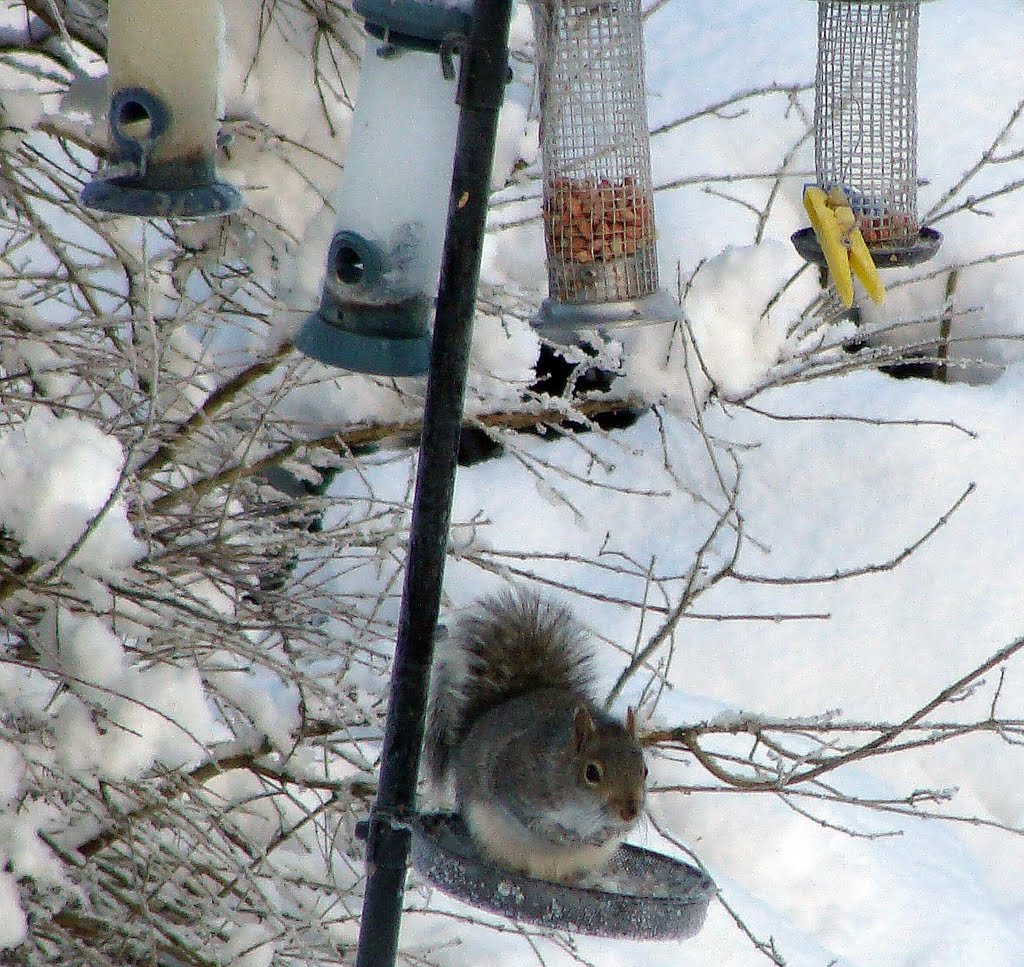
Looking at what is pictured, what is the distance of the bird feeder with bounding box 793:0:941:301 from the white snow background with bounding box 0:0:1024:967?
0.35 m

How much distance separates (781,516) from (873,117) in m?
3.00

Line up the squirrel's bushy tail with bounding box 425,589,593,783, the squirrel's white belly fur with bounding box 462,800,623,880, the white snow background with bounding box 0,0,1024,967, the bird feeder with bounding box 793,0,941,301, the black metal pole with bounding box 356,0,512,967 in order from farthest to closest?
the white snow background with bounding box 0,0,1024,967, the bird feeder with bounding box 793,0,941,301, the squirrel's bushy tail with bounding box 425,589,593,783, the squirrel's white belly fur with bounding box 462,800,623,880, the black metal pole with bounding box 356,0,512,967

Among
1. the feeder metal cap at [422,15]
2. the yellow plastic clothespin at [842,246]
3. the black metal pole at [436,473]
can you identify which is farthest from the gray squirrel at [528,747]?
the feeder metal cap at [422,15]

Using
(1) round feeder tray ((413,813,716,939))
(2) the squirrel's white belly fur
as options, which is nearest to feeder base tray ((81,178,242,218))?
(1) round feeder tray ((413,813,716,939))

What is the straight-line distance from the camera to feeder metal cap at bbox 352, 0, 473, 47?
3.98ft

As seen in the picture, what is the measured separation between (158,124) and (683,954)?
7.97 feet

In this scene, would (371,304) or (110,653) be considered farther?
(110,653)

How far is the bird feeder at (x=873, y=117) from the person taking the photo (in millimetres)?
2236

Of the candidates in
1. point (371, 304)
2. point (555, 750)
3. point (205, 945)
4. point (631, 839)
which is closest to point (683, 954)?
point (631, 839)

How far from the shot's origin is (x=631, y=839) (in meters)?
3.45

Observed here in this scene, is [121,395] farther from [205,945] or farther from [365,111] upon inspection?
[365,111]

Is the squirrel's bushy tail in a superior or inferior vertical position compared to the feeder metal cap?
inferior

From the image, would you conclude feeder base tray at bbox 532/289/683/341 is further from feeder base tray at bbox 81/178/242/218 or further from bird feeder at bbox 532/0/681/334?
feeder base tray at bbox 81/178/242/218

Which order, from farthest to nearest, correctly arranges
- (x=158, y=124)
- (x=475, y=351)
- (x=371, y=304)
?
(x=475, y=351) < (x=158, y=124) < (x=371, y=304)
